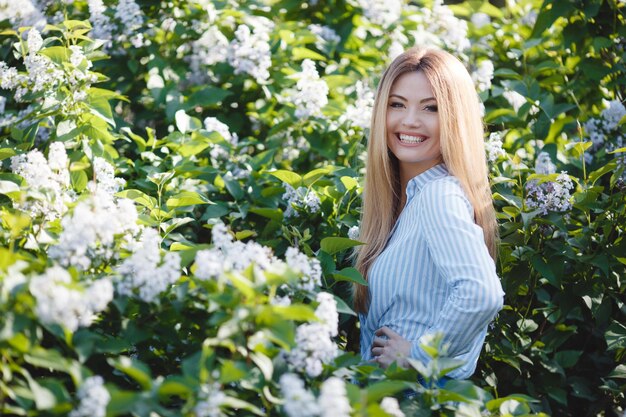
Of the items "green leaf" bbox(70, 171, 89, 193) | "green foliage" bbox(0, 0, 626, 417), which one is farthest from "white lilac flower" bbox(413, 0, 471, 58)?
"green leaf" bbox(70, 171, 89, 193)

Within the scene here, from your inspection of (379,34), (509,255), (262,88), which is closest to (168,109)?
(262,88)

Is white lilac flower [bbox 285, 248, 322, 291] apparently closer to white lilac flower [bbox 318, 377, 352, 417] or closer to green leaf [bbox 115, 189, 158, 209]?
white lilac flower [bbox 318, 377, 352, 417]

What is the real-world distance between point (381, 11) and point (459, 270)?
2085 millimetres

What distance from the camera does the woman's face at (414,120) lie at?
2.36m

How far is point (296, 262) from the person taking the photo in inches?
69.2

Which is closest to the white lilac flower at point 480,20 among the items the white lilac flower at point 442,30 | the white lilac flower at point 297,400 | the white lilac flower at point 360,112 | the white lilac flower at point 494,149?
the white lilac flower at point 442,30

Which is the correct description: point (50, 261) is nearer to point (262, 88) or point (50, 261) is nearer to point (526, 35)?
point (262, 88)

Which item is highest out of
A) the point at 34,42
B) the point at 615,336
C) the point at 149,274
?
the point at 34,42

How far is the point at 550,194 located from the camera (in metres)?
2.53

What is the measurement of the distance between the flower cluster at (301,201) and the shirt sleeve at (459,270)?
53 centimetres

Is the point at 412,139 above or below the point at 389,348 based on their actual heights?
above

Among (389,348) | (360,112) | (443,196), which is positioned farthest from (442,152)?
(360,112)

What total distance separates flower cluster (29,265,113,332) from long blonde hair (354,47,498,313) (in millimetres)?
1044

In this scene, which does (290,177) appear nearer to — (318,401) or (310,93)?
(310,93)
